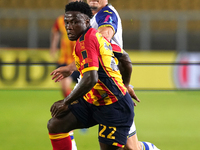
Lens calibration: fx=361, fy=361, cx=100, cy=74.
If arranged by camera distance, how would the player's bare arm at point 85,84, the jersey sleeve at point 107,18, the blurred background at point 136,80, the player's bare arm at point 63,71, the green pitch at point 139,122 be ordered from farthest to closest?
the blurred background at point 136,80, the green pitch at point 139,122, the jersey sleeve at point 107,18, the player's bare arm at point 63,71, the player's bare arm at point 85,84

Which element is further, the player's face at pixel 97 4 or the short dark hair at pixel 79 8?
the player's face at pixel 97 4

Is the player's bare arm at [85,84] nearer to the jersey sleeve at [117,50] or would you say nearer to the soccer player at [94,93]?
the soccer player at [94,93]

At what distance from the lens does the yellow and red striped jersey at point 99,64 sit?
2332mm

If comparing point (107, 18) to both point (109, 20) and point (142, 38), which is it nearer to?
point (109, 20)

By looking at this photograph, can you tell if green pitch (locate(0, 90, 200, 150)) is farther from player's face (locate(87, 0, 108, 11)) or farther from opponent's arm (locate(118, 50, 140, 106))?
player's face (locate(87, 0, 108, 11))

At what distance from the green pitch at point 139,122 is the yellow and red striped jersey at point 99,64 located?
1671mm

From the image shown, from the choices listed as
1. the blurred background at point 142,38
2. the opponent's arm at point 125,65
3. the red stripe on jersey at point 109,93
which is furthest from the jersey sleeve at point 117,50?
the blurred background at point 142,38

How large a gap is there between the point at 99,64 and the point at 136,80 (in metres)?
4.89

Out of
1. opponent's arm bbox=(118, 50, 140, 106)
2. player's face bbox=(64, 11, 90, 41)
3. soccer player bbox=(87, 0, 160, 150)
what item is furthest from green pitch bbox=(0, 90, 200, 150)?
player's face bbox=(64, 11, 90, 41)

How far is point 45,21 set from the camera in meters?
12.6

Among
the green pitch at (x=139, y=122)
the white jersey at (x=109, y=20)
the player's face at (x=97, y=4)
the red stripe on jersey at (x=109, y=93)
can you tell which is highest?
the player's face at (x=97, y=4)

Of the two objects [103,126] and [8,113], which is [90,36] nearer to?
[103,126]

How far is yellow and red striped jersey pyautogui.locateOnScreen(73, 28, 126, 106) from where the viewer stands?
2332 millimetres

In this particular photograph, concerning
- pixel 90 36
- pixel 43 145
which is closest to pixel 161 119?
pixel 43 145
